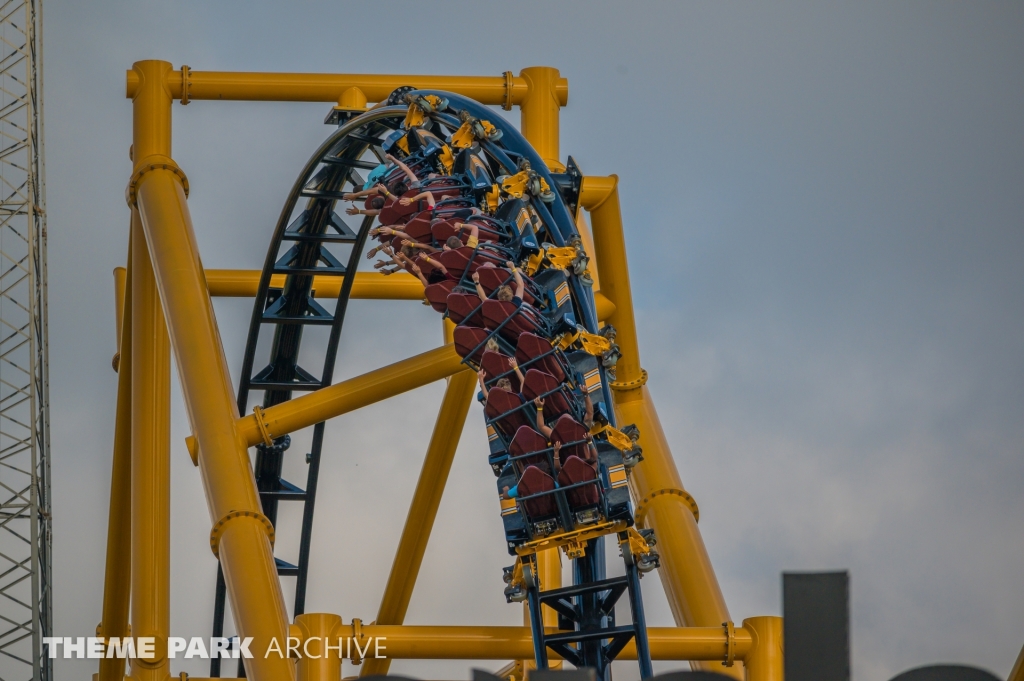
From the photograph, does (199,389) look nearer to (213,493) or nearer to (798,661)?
(213,493)

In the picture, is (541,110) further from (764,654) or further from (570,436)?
(764,654)

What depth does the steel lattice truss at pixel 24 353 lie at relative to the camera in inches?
665

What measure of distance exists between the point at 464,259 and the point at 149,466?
8.53 feet

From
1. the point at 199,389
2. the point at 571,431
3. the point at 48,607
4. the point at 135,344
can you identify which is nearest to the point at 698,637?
the point at 571,431

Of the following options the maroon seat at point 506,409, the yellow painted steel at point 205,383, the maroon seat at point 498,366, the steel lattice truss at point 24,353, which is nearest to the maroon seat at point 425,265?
the maroon seat at point 498,366

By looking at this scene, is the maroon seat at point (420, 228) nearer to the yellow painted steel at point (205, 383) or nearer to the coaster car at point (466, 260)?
the coaster car at point (466, 260)

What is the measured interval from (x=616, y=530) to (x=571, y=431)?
0.60 m

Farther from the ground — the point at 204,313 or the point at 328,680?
the point at 204,313

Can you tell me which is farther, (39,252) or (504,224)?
(39,252)

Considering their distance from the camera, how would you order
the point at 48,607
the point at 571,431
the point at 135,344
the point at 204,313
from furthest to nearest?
the point at 48,607 < the point at 135,344 < the point at 204,313 < the point at 571,431

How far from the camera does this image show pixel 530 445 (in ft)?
25.0

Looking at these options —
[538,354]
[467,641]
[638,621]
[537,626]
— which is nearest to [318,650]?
[467,641]

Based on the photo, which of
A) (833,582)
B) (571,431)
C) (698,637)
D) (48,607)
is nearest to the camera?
(833,582)

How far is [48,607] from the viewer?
17328mm
